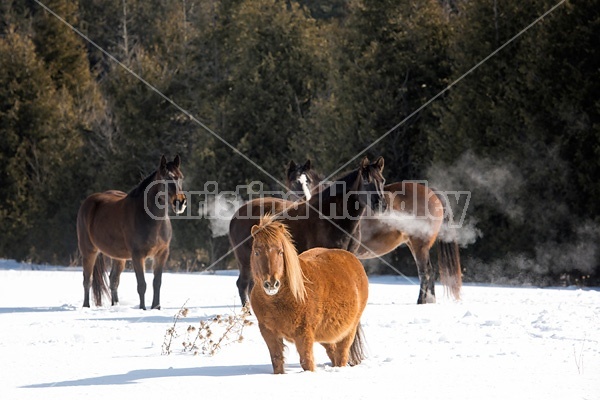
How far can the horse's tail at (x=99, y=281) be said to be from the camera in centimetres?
1309

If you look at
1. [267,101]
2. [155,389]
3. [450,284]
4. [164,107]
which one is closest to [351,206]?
[450,284]

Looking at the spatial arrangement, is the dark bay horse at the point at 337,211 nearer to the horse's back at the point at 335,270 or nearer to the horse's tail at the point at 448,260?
the horse's back at the point at 335,270

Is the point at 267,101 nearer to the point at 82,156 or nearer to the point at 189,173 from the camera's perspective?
the point at 189,173

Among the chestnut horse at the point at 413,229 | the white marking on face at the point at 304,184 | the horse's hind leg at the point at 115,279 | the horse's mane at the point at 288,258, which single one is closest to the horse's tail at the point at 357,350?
the horse's mane at the point at 288,258

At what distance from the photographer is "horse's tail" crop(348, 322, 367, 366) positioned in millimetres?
6727

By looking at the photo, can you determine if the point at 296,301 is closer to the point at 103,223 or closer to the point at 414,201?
the point at 414,201

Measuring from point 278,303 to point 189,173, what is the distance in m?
18.8

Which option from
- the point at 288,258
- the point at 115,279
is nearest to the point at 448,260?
the point at 115,279

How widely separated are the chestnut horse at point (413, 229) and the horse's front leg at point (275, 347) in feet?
21.0

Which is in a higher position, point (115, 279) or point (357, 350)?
point (115, 279)

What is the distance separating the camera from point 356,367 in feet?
21.1

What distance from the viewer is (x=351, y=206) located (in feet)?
32.6

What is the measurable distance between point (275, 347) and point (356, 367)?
30.2 inches

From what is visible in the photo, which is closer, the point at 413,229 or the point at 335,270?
the point at 335,270
